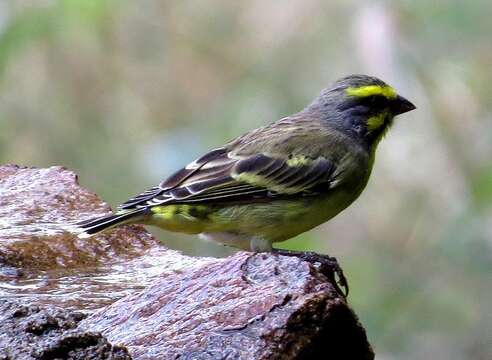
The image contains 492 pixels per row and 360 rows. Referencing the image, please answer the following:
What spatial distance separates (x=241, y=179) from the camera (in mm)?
5711

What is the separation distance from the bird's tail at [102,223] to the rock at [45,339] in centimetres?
164

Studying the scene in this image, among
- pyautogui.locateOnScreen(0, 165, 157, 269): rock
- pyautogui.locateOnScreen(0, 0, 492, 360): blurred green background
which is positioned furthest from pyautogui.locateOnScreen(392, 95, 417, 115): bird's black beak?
pyautogui.locateOnScreen(0, 165, 157, 269): rock

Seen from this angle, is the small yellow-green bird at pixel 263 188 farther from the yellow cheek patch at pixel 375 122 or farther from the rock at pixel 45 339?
the rock at pixel 45 339

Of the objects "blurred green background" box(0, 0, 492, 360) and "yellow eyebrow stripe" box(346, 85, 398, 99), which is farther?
"blurred green background" box(0, 0, 492, 360)

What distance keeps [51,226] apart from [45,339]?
2151 millimetres

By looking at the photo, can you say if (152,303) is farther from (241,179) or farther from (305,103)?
(305,103)

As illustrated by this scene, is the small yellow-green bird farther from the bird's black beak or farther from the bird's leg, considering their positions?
the bird's leg

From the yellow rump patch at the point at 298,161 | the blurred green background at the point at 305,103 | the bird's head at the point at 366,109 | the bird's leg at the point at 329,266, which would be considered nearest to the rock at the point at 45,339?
the bird's leg at the point at 329,266

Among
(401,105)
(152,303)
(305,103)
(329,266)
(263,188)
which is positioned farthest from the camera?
(305,103)

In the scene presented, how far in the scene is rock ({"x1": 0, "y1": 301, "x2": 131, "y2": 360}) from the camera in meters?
3.10

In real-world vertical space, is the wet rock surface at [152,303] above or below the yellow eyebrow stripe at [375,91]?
below

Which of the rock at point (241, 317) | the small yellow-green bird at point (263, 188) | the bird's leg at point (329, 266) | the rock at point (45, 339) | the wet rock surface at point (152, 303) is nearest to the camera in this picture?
the rock at point (45, 339)

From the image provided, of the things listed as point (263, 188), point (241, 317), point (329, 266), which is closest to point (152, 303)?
point (241, 317)

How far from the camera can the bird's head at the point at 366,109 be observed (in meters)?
6.25
